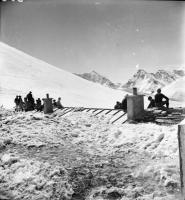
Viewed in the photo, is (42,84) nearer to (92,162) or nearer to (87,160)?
(87,160)

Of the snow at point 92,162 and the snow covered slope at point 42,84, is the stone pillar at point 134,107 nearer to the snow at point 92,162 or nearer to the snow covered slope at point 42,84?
the snow at point 92,162

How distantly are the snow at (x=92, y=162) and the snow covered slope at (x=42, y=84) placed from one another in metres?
36.4

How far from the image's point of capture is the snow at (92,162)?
625 cm

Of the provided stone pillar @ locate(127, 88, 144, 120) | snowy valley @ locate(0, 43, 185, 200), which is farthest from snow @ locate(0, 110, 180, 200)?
stone pillar @ locate(127, 88, 144, 120)

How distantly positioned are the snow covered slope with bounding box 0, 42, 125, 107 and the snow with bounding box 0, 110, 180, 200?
119ft

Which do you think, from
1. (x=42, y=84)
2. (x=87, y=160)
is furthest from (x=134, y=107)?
(x=42, y=84)

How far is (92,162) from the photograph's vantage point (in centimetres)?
778

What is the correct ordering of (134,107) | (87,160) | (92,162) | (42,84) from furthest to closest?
(42,84) → (134,107) → (87,160) → (92,162)

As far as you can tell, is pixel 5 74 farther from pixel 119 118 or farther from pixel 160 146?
pixel 160 146

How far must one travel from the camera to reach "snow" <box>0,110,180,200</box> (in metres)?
6.25

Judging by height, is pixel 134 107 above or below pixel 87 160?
above

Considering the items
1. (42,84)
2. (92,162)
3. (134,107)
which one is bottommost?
(92,162)

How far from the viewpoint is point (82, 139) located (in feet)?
32.5

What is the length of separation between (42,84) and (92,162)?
185 feet
